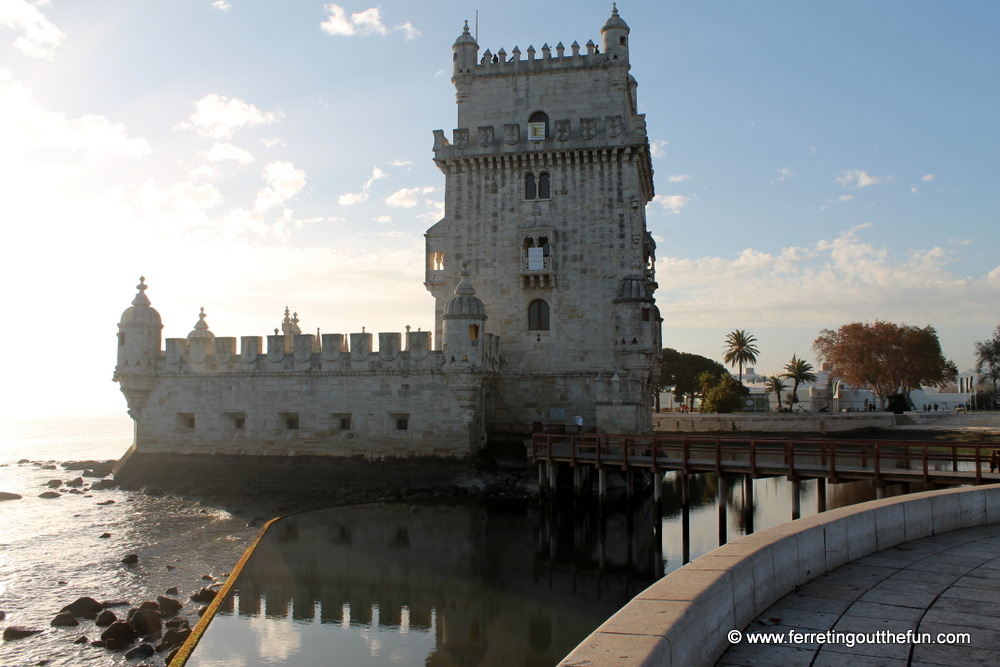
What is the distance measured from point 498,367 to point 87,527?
47.6 feet

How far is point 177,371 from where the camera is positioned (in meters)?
28.9

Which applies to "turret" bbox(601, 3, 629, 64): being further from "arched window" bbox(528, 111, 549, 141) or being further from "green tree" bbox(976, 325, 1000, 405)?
"green tree" bbox(976, 325, 1000, 405)

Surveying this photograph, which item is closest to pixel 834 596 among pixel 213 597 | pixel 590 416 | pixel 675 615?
pixel 675 615

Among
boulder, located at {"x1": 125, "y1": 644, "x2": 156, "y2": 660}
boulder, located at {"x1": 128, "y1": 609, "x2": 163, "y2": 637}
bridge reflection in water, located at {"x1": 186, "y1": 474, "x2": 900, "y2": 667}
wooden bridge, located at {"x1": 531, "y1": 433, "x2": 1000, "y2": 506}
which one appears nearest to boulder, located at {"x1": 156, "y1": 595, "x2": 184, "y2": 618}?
boulder, located at {"x1": 128, "y1": 609, "x2": 163, "y2": 637}

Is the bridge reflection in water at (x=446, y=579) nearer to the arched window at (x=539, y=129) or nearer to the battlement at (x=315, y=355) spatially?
the battlement at (x=315, y=355)

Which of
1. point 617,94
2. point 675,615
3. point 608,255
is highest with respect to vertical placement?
point 617,94

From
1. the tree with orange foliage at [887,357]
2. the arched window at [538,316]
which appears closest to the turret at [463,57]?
the arched window at [538,316]

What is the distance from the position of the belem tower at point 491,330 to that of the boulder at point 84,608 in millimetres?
12898

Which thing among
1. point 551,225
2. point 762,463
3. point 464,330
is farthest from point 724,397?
point 464,330

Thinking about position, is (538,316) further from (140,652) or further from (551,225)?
(140,652)

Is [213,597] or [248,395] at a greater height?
[248,395]

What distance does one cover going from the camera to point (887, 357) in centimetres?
5303

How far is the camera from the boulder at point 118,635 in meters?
12.1

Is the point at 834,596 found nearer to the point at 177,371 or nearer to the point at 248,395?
the point at 248,395
